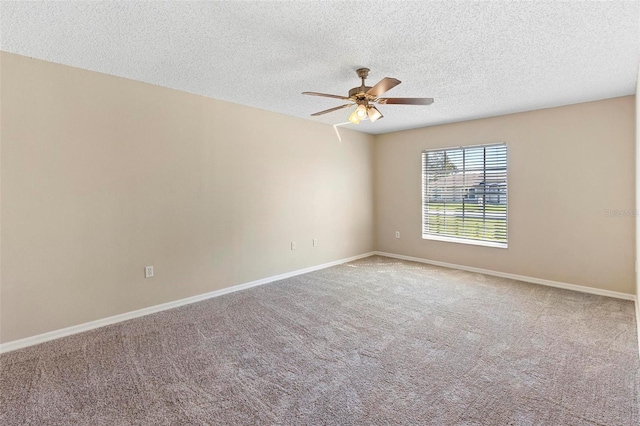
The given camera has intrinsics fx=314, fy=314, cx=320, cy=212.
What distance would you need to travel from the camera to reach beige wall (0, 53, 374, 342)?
2660 millimetres

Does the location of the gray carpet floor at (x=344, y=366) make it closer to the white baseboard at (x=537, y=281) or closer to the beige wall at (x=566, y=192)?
the white baseboard at (x=537, y=281)

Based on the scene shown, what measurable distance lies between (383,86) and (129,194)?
2.69m

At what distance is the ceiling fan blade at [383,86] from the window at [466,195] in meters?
2.91

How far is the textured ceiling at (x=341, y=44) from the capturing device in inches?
78.1

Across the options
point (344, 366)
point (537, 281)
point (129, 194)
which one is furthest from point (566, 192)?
point (129, 194)

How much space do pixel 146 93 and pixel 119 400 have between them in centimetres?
283

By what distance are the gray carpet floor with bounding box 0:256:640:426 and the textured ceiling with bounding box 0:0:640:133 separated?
2.40 metres

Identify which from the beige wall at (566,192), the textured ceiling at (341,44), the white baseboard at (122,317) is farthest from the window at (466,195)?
the white baseboard at (122,317)

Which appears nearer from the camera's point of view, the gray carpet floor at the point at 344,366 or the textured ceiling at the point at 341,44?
the gray carpet floor at the point at 344,366

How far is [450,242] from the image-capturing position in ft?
17.2

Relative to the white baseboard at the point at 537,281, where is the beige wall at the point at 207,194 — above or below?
above

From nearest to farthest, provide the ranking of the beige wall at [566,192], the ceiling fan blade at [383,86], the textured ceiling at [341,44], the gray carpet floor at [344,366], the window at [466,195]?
the gray carpet floor at [344,366] → the textured ceiling at [341,44] → the ceiling fan blade at [383,86] → the beige wall at [566,192] → the window at [466,195]

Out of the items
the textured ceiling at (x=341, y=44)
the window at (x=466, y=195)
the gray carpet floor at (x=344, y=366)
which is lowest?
the gray carpet floor at (x=344, y=366)

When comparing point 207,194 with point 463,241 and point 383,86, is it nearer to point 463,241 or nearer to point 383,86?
point 383,86
